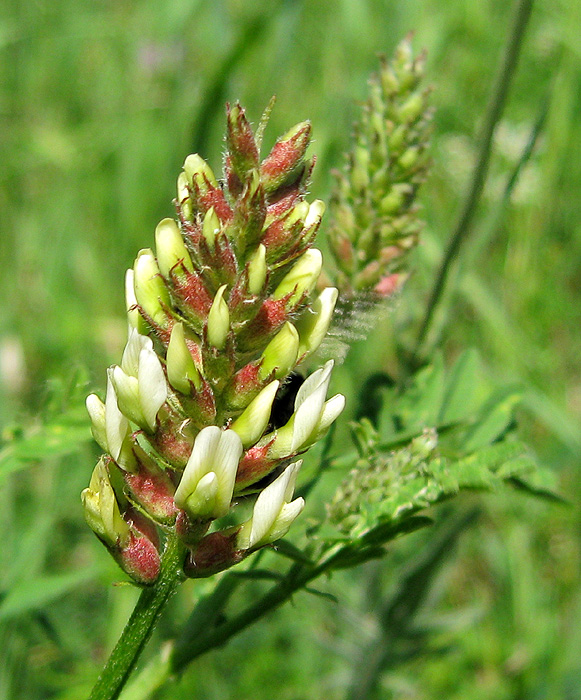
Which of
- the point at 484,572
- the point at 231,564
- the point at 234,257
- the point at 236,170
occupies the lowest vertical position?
the point at 484,572

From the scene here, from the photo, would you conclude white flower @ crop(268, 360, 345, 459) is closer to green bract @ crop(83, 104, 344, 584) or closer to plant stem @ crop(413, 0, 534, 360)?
green bract @ crop(83, 104, 344, 584)

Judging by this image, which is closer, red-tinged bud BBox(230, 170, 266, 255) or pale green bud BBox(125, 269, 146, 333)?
red-tinged bud BBox(230, 170, 266, 255)

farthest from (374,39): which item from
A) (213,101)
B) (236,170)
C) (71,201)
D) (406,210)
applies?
(236,170)

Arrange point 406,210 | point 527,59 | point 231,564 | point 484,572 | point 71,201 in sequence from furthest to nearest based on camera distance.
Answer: point 527,59, point 71,201, point 484,572, point 406,210, point 231,564

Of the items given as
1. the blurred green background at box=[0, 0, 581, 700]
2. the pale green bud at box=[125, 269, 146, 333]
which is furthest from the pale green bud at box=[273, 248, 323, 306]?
the blurred green background at box=[0, 0, 581, 700]

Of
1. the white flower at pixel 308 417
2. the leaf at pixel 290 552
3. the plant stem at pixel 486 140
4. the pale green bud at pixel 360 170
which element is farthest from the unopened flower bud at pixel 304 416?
the plant stem at pixel 486 140

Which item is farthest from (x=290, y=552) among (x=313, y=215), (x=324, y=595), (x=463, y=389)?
(x=463, y=389)

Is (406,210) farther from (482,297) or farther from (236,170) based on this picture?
(482,297)
